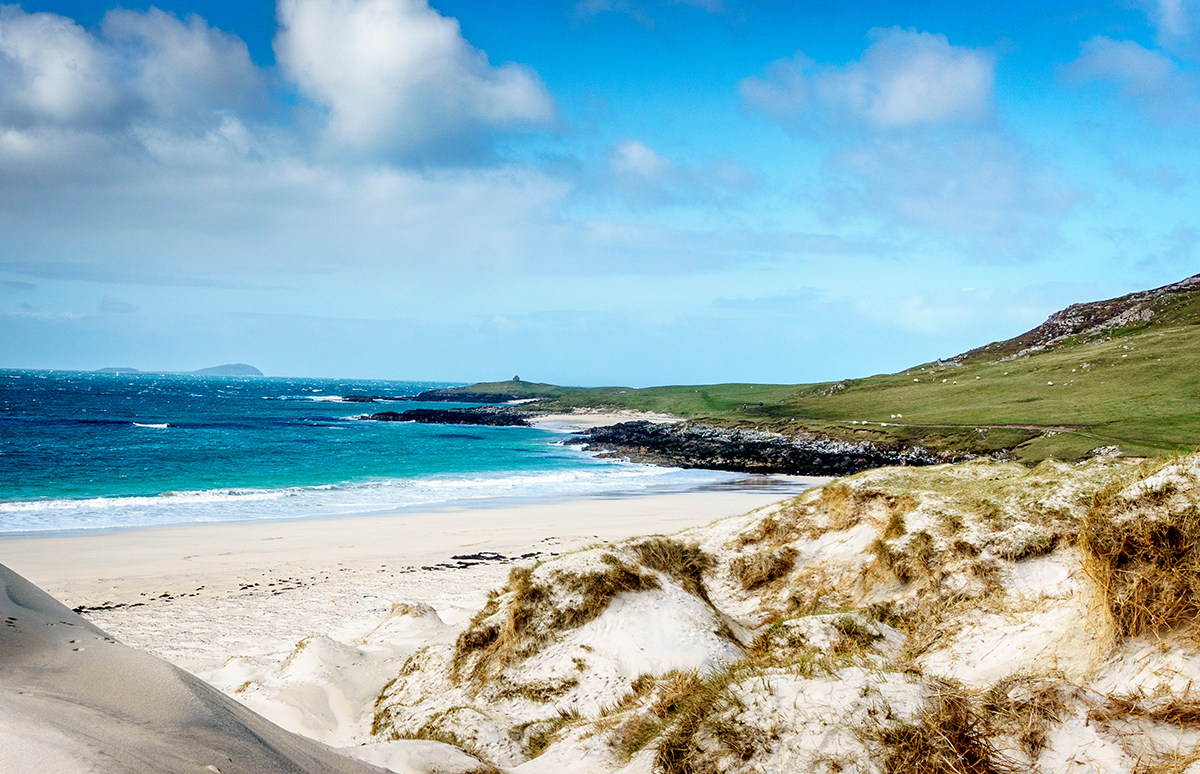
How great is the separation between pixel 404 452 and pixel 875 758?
55.8m

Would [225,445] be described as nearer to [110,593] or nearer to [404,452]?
[404,452]

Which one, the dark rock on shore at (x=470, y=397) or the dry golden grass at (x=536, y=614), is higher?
Answer: the dark rock on shore at (x=470, y=397)

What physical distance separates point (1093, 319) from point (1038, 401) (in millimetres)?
48677

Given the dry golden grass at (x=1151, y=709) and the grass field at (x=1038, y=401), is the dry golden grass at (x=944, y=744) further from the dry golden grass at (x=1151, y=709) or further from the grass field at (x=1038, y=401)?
the grass field at (x=1038, y=401)

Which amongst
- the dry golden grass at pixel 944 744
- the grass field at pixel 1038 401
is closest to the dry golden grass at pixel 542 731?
the dry golden grass at pixel 944 744

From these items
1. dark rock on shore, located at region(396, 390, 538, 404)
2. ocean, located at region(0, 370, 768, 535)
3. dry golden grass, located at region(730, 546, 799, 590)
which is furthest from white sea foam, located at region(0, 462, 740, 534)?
dark rock on shore, located at region(396, 390, 538, 404)

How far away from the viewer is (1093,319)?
93.9 metres

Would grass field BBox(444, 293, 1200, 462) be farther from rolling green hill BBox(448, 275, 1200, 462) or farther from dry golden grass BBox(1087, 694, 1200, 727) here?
dry golden grass BBox(1087, 694, 1200, 727)

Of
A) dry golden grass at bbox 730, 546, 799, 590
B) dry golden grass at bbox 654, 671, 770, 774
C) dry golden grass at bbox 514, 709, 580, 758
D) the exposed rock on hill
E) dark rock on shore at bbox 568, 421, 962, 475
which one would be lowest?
dark rock on shore at bbox 568, 421, 962, 475

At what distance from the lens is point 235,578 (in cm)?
1875

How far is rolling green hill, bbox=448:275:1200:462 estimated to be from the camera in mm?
46000

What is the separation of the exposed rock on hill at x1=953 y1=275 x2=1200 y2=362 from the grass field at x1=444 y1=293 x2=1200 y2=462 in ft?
2.86

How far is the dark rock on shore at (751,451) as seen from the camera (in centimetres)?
4956

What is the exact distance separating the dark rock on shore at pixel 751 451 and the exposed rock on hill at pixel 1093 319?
50170mm
